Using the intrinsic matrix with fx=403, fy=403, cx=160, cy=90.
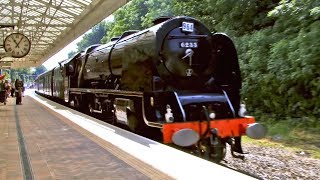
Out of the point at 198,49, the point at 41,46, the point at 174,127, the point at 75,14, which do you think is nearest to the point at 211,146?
the point at 174,127

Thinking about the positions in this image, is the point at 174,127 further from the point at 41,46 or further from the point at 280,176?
the point at 41,46

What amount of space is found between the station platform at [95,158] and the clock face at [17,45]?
6.80 m

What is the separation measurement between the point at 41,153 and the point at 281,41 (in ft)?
23.3

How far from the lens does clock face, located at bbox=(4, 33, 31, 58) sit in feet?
46.2

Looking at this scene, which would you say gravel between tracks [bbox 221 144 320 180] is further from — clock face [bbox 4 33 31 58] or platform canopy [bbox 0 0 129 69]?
clock face [bbox 4 33 31 58]

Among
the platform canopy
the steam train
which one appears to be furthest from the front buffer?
the platform canopy

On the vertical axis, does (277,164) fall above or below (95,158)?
below

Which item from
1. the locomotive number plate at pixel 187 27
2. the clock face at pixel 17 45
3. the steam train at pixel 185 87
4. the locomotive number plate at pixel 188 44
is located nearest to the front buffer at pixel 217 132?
the steam train at pixel 185 87

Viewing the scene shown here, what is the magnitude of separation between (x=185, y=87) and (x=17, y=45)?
27.8 ft

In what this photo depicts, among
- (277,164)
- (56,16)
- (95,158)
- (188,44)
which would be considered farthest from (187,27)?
(56,16)

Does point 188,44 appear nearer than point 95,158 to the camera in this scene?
No

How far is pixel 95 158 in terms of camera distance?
541 centimetres

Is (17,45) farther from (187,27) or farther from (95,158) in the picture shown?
(95,158)

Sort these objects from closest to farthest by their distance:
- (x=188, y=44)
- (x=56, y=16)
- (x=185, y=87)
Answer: (x=188, y=44)
(x=185, y=87)
(x=56, y=16)
